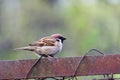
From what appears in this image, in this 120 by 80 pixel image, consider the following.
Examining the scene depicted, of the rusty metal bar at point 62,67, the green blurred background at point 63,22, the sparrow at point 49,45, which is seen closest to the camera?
the rusty metal bar at point 62,67

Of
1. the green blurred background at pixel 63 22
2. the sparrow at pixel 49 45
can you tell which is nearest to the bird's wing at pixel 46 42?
the sparrow at pixel 49 45

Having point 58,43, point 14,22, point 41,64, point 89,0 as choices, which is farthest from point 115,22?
point 41,64

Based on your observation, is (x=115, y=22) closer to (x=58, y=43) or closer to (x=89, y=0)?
(x=89, y=0)

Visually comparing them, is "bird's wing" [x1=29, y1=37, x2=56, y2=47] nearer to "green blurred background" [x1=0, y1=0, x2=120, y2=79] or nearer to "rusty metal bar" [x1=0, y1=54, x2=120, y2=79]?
"rusty metal bar" [x1=0, y1=54, x2=120, y2=79]

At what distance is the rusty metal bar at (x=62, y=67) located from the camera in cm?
441

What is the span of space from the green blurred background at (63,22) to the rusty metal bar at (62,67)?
32.1 feet

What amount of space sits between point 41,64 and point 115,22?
1036 cm

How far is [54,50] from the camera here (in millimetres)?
6008

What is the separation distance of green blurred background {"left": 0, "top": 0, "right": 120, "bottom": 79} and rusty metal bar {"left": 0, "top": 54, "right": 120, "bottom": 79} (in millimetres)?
9794

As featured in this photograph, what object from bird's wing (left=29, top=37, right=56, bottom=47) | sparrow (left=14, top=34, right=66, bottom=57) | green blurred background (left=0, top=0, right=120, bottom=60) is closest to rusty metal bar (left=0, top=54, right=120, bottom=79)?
sparrow (left=14, top=34, right=66, bottom=57)

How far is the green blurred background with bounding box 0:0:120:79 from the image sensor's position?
48.7 ft

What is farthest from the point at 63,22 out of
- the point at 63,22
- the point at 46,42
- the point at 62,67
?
the point at 62,67

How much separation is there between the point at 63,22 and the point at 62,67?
1238 centimetres

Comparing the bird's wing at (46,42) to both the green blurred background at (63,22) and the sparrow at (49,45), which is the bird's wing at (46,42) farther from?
the green blurred background at (63,22)
